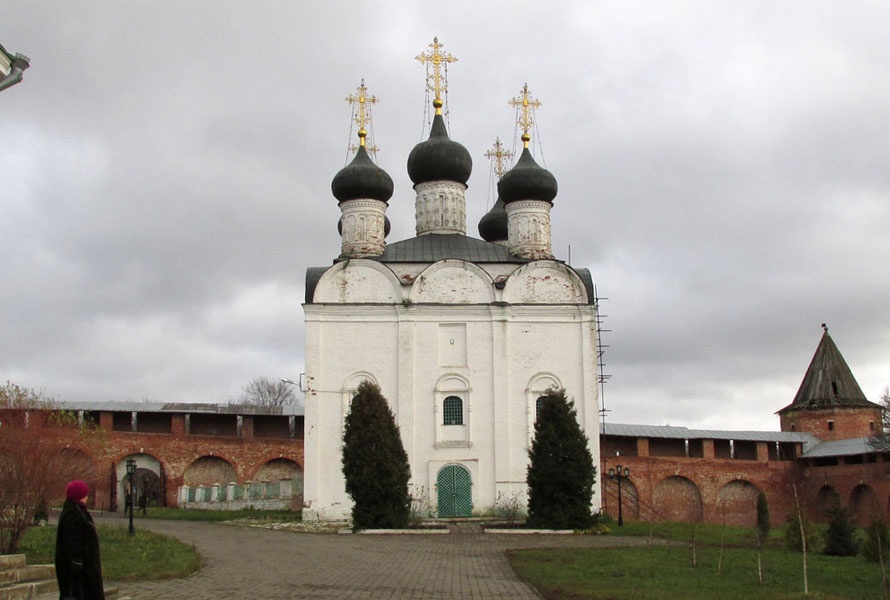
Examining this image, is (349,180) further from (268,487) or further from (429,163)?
(268,487)

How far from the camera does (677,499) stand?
31.3 m

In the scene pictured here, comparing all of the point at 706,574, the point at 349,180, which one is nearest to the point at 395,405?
the point at 349,180

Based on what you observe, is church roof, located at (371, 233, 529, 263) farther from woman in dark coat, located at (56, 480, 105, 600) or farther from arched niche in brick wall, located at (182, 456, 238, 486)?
woman in dark coat, located at (56, 480, 105, 600)

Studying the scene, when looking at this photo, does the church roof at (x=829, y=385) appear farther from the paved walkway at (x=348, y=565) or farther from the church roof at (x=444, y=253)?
the paved walkway at (x=348, y=565)

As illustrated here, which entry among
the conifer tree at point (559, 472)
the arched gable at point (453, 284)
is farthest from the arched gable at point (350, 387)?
the conifer tree at point (559, 472)

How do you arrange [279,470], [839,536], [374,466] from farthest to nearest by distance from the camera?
[279,470] < [374,466] < [839,536]

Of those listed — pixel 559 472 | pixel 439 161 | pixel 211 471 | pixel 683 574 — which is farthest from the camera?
pixel 211 471

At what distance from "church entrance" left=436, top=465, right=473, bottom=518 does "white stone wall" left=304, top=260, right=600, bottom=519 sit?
18 cm

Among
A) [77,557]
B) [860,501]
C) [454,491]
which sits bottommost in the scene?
[860,501]

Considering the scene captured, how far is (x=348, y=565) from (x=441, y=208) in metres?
15.0

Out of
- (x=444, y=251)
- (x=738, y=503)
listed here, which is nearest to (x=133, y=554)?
(x=444, y=251)

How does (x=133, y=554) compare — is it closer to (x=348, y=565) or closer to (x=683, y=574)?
(x=348, y=565)

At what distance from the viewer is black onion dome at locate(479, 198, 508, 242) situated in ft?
100

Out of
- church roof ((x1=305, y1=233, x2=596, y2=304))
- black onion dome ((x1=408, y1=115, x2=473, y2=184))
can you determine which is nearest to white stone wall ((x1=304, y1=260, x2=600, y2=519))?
church roof ((x1=305, y1=233, x2=596, y2=304))
